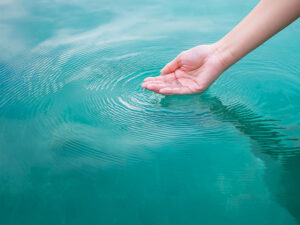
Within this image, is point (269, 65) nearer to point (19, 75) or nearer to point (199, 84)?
point (199, 84)

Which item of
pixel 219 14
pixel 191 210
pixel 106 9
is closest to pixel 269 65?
pixel 219 14

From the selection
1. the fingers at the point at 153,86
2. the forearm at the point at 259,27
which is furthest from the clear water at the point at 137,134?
the forearm at the point at 259,27

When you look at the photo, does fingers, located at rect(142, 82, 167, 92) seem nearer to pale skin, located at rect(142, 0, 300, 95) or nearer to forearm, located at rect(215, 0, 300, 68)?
pale skin, located at rect(142, 0, 300, 95)

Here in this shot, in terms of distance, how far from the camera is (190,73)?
1299mm

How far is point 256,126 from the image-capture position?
992 mm

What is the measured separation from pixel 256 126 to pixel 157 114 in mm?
378

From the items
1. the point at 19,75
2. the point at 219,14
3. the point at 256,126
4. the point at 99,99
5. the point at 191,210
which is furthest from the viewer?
the point at 219,14

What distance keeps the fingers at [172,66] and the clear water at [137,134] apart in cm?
6

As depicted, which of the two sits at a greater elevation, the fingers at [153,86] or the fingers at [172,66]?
the fingers at [172,66]

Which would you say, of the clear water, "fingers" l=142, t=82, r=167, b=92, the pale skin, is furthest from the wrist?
"fingers" l=142, t=82, r=167, b=92

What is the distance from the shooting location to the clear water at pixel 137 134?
733 mm

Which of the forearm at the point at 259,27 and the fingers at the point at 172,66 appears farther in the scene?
the fingers at the point at 172,66

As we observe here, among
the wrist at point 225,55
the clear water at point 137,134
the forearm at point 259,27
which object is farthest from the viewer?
the wrist at point 225,55

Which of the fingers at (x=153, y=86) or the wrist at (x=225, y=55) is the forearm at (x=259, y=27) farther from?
the fingers at (x=153, y=86)
